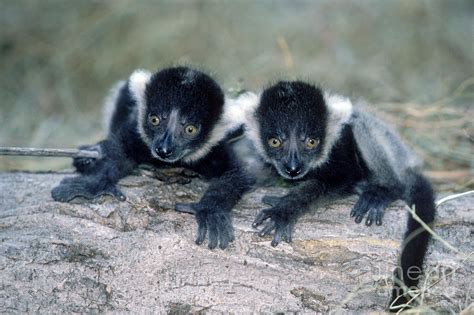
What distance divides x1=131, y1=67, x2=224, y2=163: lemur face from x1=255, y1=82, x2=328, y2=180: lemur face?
1.38ft

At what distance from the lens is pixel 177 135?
486 centimetres

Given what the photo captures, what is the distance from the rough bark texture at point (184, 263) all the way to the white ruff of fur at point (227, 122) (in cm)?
79

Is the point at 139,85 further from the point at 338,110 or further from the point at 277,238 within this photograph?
the point at 277,238

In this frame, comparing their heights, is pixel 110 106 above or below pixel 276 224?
below

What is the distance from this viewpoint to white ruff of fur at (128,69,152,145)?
5.01 meters

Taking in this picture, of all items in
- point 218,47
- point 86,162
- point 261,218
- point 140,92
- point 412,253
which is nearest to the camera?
point 412,253

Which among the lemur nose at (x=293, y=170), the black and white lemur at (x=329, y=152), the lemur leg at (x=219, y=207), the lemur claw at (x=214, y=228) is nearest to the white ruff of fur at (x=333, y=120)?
the black and white lemur at (x=329, y=152)

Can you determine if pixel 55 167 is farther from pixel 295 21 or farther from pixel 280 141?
pixel 295 21

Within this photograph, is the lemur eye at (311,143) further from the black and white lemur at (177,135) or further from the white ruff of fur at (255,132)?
the black and white lemur at (177,135)

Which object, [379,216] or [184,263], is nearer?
[184,263]

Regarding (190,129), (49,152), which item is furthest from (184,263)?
(190,129)

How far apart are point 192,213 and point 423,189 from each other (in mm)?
1611

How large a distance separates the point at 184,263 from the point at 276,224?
64 cm

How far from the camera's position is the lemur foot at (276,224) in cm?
412
